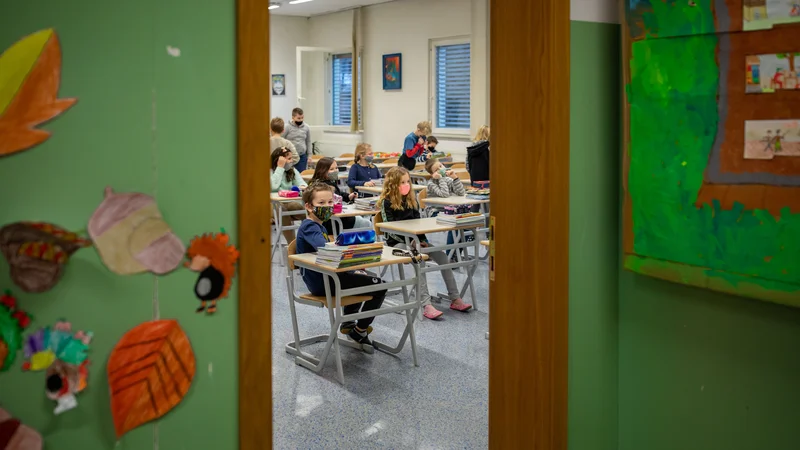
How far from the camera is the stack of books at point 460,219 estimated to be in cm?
570

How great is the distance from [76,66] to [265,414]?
83 cm

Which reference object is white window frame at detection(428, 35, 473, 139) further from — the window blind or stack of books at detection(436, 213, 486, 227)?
stack of books at detection(436, 213, 486, 227)

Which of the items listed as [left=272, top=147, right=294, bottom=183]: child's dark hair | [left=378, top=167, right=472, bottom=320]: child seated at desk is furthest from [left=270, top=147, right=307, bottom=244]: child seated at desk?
[left=378, top=167, right=472, bottom=320]: child seated at desk

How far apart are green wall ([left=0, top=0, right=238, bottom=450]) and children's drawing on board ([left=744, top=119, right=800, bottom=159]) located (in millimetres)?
1315

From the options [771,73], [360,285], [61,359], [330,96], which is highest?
[330,96]

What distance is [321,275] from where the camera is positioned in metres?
4.51

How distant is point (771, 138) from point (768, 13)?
12.2 inches

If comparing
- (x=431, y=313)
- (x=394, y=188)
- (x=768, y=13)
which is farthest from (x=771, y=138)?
(x=394, y=188)

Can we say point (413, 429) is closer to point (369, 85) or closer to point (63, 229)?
point (63, 229)

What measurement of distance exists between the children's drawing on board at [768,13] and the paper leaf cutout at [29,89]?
5.33 feet

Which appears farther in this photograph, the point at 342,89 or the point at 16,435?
the point at 342,89

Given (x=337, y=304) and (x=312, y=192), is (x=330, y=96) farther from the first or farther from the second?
(x=337, y=304)

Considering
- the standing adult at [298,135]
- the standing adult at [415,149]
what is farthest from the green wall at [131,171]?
the standing adult at [298,135]

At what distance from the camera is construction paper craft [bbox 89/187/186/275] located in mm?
1437
